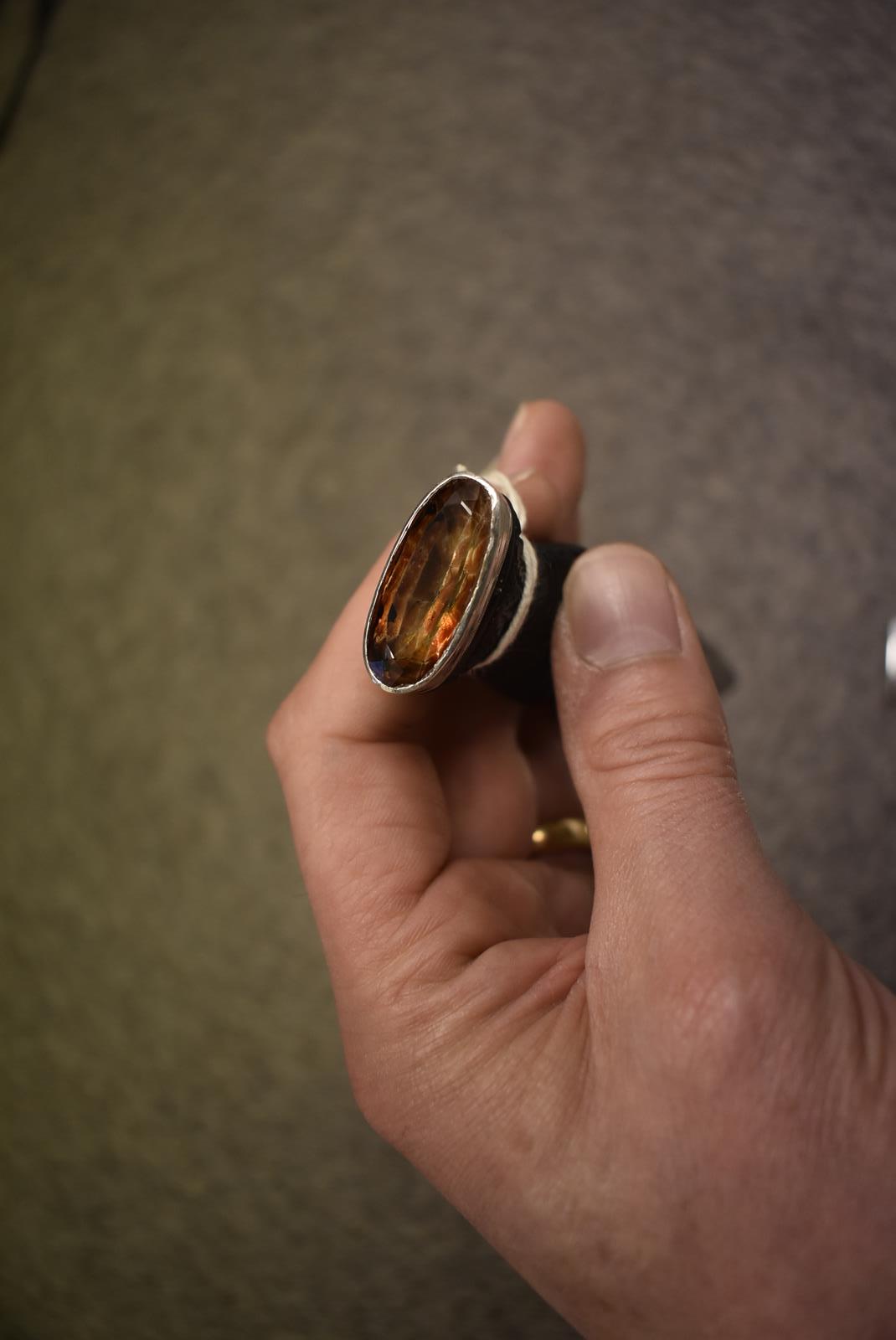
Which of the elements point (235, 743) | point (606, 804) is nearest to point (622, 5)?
point (235, 743)

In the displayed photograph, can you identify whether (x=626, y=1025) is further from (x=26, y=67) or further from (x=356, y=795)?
(x=26, y=67)

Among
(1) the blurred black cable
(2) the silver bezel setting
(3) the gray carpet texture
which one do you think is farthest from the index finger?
(1) the blurred black cable

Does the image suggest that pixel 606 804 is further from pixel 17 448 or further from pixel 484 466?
pixel 17 448

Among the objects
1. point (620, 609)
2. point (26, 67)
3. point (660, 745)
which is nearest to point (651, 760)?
point (660, 745)

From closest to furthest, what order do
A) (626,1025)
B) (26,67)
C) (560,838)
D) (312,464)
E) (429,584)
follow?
(626,1025) < (429,584) < (560,838) < (312,464) < (26,67)

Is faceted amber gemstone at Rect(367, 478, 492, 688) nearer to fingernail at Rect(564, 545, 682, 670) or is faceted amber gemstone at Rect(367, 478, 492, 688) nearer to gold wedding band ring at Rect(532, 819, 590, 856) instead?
fingernail at Rect(564, 545, 682, 670)
